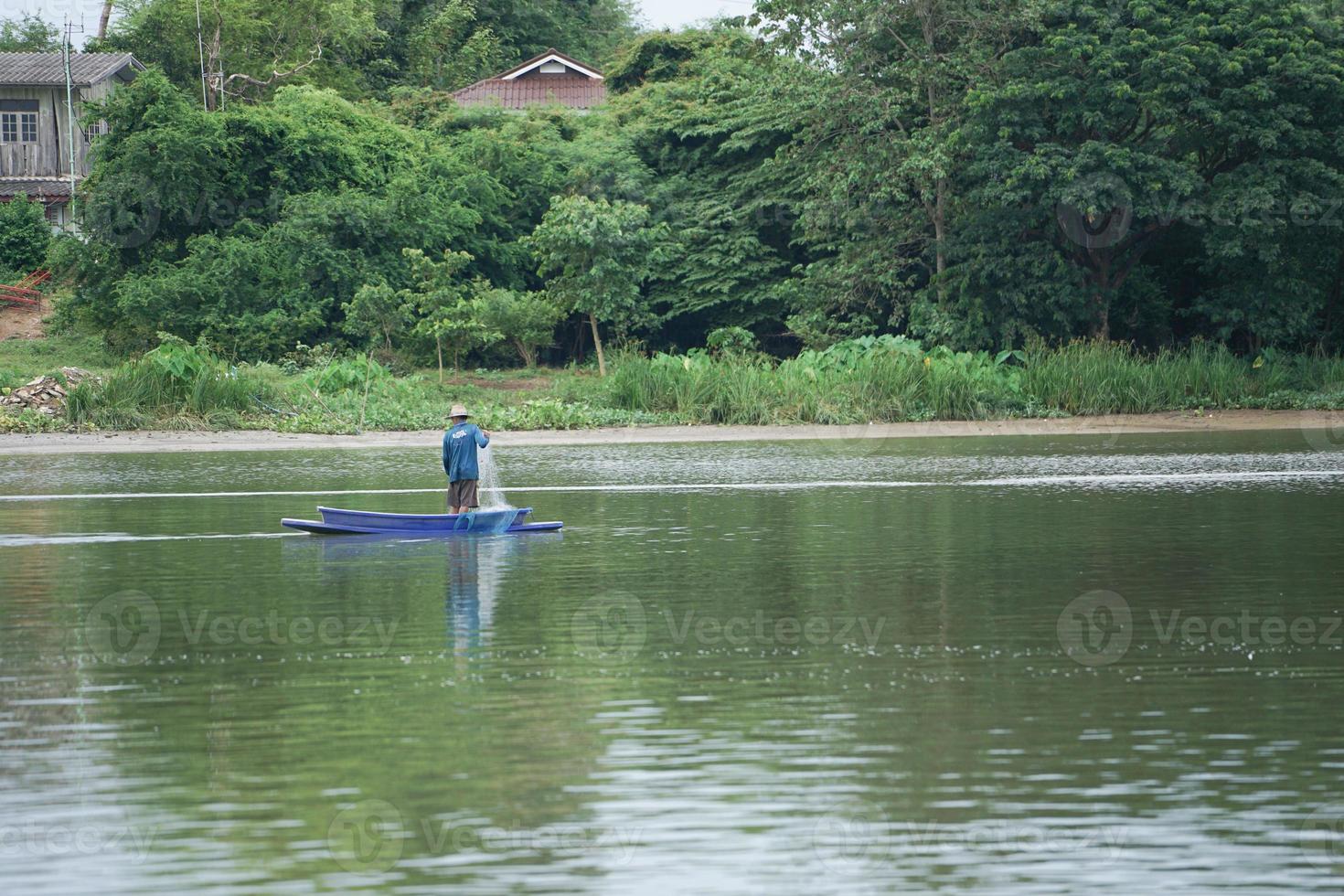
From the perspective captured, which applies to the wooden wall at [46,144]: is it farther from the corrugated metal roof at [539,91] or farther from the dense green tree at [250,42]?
the corrugated metal roof at [539,91]

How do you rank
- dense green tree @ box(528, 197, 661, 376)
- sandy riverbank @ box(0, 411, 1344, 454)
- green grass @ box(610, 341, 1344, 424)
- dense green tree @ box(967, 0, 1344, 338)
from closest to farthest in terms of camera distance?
sandy riverbank @ box(0, 411, 1344, 454)
green grass @ box(610, 341, 1344, 424)
dense green tree @ box(967, 0, 1344, 338)
dense green tree @ box(528, 197, 661, 376)

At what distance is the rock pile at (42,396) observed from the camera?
105 ft

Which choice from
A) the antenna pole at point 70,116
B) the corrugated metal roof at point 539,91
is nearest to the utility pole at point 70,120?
the antenna pole at point 70,116

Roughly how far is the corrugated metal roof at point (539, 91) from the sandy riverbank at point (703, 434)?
30.3 meters

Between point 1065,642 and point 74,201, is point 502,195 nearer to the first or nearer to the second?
point 74,201

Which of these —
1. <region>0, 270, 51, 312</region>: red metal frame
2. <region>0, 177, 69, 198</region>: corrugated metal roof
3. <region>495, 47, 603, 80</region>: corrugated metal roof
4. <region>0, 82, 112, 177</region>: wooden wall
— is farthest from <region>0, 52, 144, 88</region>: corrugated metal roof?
<region>495, 47, 603, 80</region>: corrugated metal roof

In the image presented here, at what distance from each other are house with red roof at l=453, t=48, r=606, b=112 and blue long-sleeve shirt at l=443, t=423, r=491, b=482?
145ft

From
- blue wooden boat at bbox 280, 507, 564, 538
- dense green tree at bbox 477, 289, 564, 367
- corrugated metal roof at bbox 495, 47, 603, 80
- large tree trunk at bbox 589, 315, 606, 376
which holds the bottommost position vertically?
blue wooden boat at bbox 280, 507, 564, 538

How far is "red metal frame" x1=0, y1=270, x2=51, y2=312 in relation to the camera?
44.2m

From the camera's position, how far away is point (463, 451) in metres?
17.6

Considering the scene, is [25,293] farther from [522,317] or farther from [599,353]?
[599,353]

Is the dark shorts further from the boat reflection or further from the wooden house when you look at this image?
the wooden house

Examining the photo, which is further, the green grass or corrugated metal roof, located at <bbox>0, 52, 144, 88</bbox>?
corrugated metal roof, located at <bbox>0, 52, 144, 88</bbox>

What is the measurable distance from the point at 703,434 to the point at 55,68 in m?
29.3
